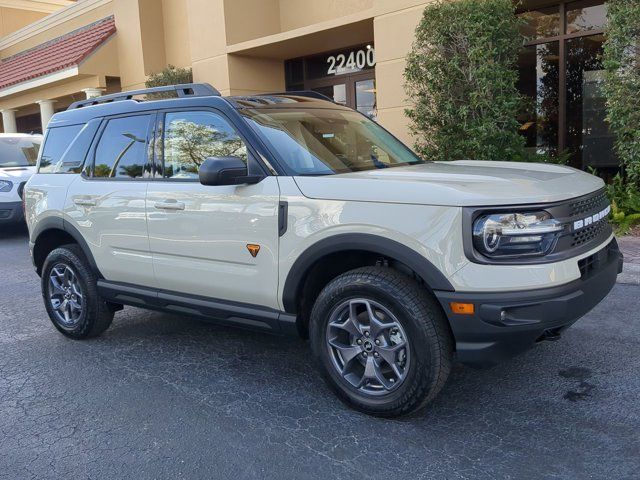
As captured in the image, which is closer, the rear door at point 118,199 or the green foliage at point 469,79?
the rear door at point 118,199

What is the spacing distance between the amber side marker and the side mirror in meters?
1.42

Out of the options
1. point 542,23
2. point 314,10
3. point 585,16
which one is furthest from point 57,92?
point 585,16

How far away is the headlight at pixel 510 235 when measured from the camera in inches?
116

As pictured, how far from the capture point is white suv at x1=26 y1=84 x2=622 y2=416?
2.96m

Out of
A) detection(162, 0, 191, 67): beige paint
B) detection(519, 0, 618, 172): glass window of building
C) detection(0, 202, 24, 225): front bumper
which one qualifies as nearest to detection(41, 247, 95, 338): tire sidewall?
detection(0, 202, 24, 225): front bumper

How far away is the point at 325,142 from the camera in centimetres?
401

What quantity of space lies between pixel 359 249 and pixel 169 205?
149 centimetres

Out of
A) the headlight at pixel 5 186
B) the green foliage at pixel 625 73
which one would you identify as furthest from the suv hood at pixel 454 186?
the headlight at pixel 5 186

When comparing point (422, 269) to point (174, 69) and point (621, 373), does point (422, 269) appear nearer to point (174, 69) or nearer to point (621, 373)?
point (621, 373)

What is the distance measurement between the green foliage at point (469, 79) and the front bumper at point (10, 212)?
7154mm

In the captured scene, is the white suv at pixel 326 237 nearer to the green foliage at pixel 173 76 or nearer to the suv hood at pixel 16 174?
the suv hood at pixel 16 174

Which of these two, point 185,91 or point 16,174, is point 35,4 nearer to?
point 16,174

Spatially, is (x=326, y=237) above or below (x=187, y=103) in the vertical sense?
below

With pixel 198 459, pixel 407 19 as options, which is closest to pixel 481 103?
pixel 407 19
